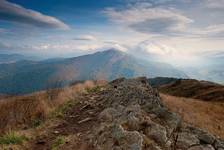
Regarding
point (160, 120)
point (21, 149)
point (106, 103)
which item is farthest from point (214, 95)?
point (21, 149)

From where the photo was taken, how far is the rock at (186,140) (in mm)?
8163

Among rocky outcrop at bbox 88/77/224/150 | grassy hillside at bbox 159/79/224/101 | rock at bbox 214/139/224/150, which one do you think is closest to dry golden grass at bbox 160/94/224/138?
rocky outcrop at bbox 88/77/224/150

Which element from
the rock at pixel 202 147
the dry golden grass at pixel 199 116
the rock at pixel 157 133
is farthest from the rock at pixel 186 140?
the dry golden grass at pixel 199 116

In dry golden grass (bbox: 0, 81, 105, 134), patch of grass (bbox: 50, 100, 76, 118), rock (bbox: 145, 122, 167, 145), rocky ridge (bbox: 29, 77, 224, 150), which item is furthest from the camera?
patch of grass (bbox: 50, 100, 76, 118)

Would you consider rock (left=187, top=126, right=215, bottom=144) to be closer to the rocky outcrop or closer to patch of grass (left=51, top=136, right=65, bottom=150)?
the rocky outcrop

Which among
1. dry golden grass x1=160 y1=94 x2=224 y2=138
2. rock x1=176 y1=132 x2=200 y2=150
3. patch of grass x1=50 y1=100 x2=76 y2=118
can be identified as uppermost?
rock x1=176 y1=132 x2=200 y2=150

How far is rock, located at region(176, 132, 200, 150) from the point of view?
816cm

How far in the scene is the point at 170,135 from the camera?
28.8 ft

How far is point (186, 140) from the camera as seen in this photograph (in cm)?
847

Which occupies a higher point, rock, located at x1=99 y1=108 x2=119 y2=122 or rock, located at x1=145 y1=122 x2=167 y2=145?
rock, located at x1=145 y1=122 x2=167 y2=145

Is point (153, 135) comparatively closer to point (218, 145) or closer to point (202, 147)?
point (202, 147)

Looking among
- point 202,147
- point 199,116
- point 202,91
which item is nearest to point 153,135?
point 202,147

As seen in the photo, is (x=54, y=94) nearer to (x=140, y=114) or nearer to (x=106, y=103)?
(x=106, y=103)

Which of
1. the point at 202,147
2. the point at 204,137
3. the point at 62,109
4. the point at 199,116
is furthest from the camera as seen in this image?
the point at 199,116
